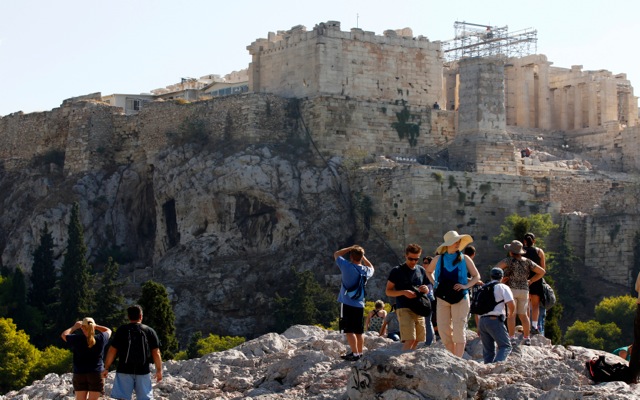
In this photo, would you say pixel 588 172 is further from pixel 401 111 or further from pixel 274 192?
pixel 274 192

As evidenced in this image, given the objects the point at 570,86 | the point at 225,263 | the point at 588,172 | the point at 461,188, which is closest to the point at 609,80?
the point at 570,86

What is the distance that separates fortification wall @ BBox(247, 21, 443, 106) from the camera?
52688 millimetres

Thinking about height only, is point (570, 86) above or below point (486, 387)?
above

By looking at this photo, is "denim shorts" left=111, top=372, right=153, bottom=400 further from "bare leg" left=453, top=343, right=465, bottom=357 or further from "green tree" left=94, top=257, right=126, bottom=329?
"green tree" left=94, top=257, right=126, bottom=329

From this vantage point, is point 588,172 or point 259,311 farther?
point 588,172

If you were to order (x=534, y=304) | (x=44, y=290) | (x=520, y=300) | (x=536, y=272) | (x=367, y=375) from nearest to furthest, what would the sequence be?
(x=367, y=375) < (x=520, y=300) < (x=536, y=272) < (x=534, y=304) < (x=44, y=290)

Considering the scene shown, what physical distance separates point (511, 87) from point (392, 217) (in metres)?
13.2

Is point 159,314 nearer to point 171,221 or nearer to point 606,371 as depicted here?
point 171,221

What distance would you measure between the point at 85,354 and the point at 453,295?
504cm

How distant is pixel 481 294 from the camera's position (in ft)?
76.4

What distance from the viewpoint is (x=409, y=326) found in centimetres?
2288

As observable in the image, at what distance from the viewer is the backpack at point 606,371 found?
2056cm

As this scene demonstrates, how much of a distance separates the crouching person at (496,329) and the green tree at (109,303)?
2580cm

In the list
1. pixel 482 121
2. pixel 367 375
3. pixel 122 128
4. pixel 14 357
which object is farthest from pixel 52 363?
pixel 367 375
